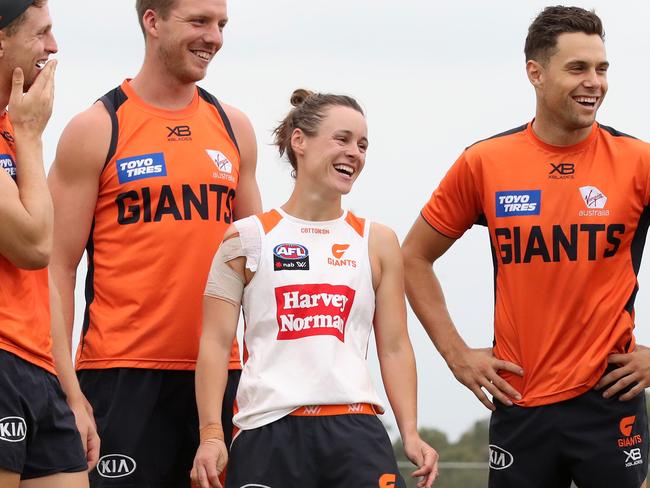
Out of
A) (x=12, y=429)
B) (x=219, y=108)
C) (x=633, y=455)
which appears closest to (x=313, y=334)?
(x=12, y=429)

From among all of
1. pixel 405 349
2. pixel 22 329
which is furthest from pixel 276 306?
pixel 22 329

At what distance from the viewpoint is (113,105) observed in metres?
5.76

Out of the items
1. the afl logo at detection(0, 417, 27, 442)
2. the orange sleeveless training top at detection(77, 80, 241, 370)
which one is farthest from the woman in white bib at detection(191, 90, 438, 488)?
the afl logo at detection(0, 417, 27, 442)

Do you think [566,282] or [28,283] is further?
[566,282]

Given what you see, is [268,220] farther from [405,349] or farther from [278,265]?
[405,349]

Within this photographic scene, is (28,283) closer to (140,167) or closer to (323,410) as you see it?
(140,167)

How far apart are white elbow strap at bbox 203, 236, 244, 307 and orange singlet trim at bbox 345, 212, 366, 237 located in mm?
476

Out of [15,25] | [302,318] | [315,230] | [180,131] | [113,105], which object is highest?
[15,25]

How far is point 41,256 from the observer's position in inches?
179

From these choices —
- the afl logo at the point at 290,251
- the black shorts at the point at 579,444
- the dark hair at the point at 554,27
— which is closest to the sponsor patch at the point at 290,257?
the afl logo at the point at 290,251

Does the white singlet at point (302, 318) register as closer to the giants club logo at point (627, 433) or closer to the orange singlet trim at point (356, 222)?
the orange singlet trim at point (356, 222)

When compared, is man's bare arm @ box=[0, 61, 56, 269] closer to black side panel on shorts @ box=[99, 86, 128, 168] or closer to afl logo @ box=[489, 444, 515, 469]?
black side panel on shorts @ box=[99, 86, 128, 168]

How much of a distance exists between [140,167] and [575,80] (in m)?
1.94

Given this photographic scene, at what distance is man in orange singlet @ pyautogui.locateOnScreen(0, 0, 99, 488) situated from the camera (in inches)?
177
